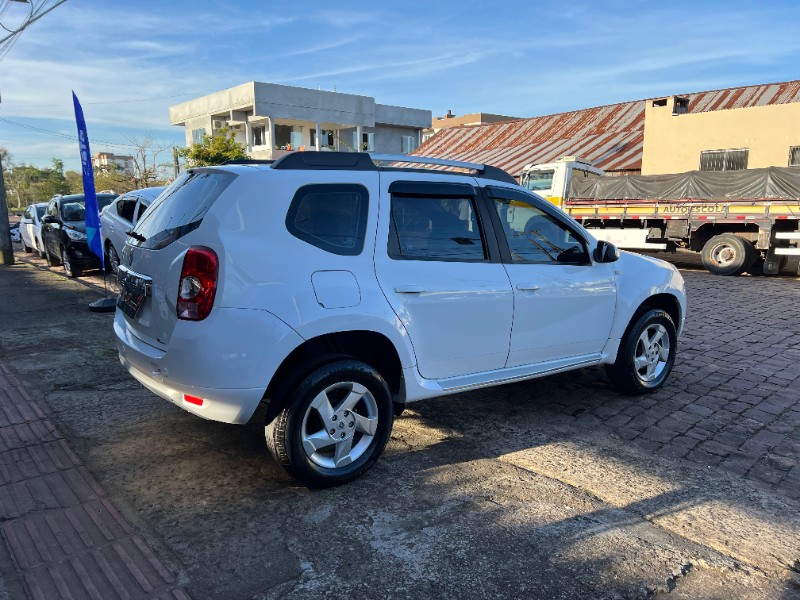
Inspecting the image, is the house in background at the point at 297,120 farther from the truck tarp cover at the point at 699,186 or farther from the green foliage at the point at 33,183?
the green foliage at the point at 33,183

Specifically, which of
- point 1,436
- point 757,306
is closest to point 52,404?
point 1,436

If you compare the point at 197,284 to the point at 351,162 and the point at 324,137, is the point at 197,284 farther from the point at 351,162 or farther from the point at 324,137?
the point at 324,137

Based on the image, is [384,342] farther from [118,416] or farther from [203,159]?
[203,159]

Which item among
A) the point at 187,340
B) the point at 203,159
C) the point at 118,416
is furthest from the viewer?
the point at 203,159

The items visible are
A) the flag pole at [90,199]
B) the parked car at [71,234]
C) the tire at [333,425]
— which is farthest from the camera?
the parked car at [71,234]

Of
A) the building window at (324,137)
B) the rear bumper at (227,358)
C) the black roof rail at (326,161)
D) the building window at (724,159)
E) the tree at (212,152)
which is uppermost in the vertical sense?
the building window at (324,137)

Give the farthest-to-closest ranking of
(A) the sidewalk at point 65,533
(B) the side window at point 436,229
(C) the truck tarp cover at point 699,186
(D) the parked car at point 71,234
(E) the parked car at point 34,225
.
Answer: (E) the parked car at point 34,225 < (C) the truck tarp cover at point 699,186 < (D) the parked car at point 71,234 < (B) the side window at point 436,229 < (A) the sidewalk at point 65,533

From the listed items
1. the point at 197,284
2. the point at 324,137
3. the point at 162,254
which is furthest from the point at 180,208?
the point at 324,137

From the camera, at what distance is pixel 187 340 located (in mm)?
3021

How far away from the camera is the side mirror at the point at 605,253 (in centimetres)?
448

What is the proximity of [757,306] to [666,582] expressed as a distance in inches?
324

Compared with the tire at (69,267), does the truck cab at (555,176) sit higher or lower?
higher

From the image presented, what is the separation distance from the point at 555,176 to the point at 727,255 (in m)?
5.18

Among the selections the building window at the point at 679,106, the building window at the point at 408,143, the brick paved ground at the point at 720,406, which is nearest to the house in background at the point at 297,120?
the building window at the point at 408,143
